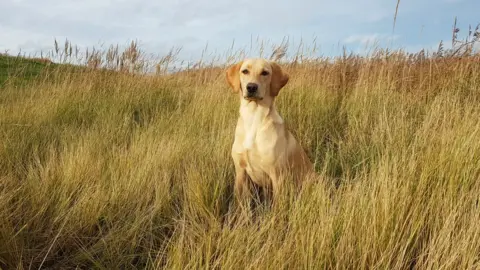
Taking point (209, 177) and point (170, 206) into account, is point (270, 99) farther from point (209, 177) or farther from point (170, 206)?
point (170, 206)

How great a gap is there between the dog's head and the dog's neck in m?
0.05

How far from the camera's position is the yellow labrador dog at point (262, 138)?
2.62 meters

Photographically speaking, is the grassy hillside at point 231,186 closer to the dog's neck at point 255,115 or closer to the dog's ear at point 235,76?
the dog's neck at point 255,115

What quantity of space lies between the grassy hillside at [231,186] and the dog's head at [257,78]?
2.02ft

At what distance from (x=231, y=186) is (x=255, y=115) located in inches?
24.4

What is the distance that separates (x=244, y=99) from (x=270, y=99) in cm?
19

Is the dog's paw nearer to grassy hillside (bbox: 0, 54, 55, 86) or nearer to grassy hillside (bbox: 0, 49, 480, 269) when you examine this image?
grassy hillside (bbox: 0, 49, 480, 269)

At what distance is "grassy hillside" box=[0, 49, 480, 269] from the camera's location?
1664 mm

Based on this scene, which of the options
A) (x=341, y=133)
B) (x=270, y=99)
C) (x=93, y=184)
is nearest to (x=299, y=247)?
(x=270, y=99)

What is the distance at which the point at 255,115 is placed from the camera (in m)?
2.72

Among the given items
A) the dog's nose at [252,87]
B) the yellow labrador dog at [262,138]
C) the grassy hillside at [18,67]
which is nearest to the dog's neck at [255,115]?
the yellow labrador dog at [262,138]

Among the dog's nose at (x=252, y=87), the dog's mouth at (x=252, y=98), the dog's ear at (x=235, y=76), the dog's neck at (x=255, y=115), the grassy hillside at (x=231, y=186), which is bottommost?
the grassy hillside at (x=231, y=186)

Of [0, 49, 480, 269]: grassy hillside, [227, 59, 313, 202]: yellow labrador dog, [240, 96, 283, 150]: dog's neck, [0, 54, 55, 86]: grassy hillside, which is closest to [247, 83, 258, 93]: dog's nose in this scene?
[227, 59, 313, 202]: yellow labrador dog

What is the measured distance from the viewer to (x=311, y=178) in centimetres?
252
